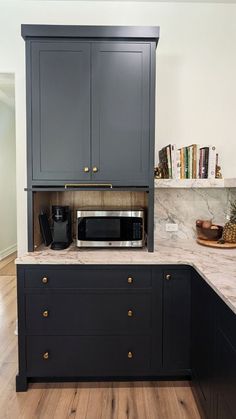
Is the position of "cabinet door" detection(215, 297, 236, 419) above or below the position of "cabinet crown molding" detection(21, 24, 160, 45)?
below

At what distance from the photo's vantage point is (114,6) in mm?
2328

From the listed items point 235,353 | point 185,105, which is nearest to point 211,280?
point 235,353

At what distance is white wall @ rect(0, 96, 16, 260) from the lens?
5.01m

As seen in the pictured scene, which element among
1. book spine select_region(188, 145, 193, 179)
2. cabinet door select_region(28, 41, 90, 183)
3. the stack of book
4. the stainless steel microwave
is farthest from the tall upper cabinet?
book spine select_region(188, 145, 193, 179)

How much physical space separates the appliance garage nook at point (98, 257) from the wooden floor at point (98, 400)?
0.06 m

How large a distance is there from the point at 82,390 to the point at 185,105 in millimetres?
2262

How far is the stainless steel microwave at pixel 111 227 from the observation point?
80.3 inches

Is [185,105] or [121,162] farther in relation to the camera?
[185,105]

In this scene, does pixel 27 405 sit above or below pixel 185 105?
below

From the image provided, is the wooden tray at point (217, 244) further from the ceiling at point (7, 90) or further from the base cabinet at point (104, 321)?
the ceiling at point (7, 90)

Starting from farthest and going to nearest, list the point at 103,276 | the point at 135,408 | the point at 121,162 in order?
the point at 121,162
the point at 103,276
the point at 135,408

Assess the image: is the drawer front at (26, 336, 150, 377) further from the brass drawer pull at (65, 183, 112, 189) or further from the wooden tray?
the brass drawer pull at (65, 183, 112, 189)

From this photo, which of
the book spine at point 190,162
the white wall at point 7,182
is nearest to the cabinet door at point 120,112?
the book spine at point 190,162

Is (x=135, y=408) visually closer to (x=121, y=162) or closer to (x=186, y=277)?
(x=186, y=277)
